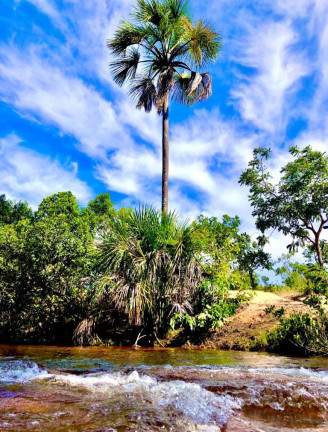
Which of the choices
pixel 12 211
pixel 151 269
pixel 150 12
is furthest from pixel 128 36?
pixel 12 211

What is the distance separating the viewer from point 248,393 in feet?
9.61

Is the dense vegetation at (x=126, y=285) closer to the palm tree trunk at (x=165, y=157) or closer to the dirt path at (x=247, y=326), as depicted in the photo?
the dirt path at (x=247, y=326)

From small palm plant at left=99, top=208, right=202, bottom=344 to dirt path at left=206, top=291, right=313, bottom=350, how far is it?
3.92ft

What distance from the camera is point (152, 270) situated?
8570mm

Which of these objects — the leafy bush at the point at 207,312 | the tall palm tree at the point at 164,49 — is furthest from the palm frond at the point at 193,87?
the leafy bush at the point at 207,312

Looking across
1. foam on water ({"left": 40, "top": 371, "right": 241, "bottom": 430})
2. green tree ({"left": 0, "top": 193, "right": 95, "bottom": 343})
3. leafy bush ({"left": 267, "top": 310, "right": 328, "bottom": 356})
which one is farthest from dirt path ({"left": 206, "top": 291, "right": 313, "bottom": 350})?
foam on water ({"left": 40, "top": 371, "right": 241, "bottom": 430})

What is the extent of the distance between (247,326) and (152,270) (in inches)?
122

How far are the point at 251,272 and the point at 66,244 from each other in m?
14.8

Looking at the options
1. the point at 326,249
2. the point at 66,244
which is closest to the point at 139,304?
the point at 66,244

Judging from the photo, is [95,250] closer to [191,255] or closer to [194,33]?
[191,255]

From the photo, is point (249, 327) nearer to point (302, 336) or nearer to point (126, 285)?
point (302, 336)

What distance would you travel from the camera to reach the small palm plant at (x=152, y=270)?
821 centimetres

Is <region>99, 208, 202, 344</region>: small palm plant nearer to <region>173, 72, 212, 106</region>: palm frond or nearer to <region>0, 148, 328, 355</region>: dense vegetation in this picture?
<region>0, 148, 328, 355</region>: dense vegetation

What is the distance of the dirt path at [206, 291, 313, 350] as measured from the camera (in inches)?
320
